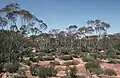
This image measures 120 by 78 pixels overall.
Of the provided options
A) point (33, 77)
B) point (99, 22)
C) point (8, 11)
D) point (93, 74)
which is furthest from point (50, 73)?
point (99, 22)

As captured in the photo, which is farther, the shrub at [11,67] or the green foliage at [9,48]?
the green foliage at [9,48]

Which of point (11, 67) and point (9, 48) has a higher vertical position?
point (9, 48)

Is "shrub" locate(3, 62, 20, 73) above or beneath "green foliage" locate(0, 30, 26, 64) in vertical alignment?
beneath

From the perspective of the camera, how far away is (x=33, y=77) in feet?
52.3

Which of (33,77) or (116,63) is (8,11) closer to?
(33,77)

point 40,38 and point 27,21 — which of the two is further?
point 40,38

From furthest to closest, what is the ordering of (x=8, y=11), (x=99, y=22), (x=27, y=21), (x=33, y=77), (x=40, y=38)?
(x=40, y=38), (x=99, y=22), (x=27, y=21), (x=8, y=11), (x=33, y=77)

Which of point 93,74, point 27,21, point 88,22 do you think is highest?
point 88,22

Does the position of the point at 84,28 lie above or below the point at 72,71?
above

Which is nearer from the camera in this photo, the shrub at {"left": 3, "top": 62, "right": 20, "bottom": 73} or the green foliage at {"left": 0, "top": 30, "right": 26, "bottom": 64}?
the shrub at {"left": 3, "top": 62, "right": 20, "bottom": 73}

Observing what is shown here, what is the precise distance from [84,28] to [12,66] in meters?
50.4

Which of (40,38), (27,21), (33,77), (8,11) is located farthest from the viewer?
(40,38)

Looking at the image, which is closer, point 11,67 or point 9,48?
point 11,67

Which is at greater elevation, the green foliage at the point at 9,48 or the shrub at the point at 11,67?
the green foliage at the point at 9,48
